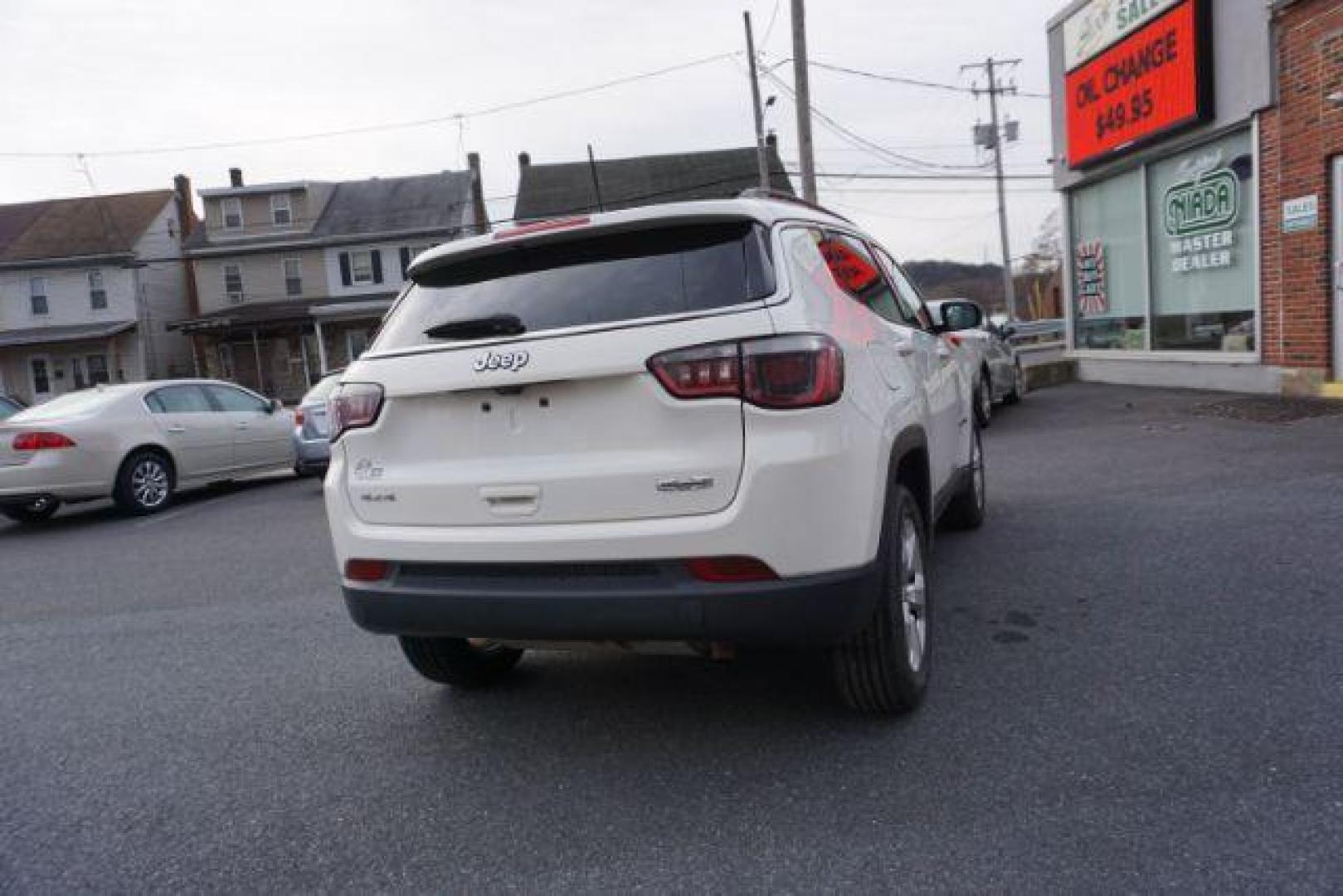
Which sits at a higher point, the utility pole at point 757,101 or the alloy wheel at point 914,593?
the utility pole at point 757,101

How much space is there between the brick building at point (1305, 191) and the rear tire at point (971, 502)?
20.4ft

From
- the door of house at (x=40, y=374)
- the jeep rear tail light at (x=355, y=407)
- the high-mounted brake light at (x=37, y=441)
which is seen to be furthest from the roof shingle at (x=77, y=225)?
the jeep rear tail light at (x=355, y=407)

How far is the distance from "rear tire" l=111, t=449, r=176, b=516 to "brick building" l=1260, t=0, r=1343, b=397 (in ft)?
40.4

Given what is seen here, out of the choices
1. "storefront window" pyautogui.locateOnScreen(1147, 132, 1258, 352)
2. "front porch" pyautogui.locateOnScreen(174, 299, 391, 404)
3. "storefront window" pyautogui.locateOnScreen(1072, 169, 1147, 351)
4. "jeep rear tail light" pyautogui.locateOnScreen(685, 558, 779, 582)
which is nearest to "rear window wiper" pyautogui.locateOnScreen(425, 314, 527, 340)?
"jeep rear tail light" pyautogui.locateOnScreen(685, 558, 779, 582)

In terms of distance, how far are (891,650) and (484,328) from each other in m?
1.66

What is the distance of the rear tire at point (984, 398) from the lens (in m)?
10.5

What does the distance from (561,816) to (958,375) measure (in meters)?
3.54

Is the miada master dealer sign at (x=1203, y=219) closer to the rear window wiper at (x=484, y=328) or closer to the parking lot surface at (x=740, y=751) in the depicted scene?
the parking lot surface at (x=740, y=751)

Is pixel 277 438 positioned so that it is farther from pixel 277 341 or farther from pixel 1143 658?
pixel 277 341

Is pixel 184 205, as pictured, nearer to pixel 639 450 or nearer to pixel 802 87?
pixel 802 87

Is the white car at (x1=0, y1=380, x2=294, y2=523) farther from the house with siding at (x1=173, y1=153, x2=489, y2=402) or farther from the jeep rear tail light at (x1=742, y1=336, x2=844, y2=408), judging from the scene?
the house with siding at (x1=173, y1=153, x2=489, y2=402)

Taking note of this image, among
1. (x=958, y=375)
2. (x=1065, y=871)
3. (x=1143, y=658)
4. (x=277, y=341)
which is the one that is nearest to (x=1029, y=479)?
(x=958, y=375)

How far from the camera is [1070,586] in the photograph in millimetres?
4785

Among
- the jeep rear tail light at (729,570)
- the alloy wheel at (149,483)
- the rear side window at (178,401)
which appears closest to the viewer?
the jeep rear tail light at (729,570)
